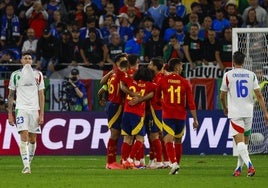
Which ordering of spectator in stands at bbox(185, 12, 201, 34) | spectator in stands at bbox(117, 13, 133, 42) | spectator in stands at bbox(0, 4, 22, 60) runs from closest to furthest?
spectator in stands at bbox(185, 12, 201, 34)
spectator in stands at bbox(117, 13, 133, 42)
spectator in stands at bbox(0, 4, 22, 60)

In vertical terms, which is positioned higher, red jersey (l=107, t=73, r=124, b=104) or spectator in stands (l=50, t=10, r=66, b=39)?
spectator in stands (l=50, t=10, r=66, b=39)

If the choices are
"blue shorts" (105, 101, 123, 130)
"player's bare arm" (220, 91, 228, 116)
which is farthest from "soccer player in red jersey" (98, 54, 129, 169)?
"player's bare arm" (220, 91, 228, 116)

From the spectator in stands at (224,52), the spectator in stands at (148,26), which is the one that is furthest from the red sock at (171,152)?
the spectator in stands at (148,26)

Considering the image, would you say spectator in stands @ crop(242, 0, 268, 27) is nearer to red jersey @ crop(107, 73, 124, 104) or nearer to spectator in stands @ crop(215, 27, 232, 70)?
spectator in stands @ crop(215, 27, 232, 70)

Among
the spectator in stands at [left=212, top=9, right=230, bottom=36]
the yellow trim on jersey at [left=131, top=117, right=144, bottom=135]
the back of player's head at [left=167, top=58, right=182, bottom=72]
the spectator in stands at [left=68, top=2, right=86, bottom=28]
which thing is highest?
the spectator in stands at [left=68, top=2, right=86, bottom=28]

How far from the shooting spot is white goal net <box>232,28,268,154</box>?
29422 mm

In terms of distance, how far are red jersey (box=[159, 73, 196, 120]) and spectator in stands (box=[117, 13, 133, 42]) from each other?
11234 mm

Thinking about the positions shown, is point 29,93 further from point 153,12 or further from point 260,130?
point 153,12

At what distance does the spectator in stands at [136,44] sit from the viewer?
3231 cm

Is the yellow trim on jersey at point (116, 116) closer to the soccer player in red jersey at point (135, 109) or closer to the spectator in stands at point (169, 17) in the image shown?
the soccer player in red jersey at point (135, 109)

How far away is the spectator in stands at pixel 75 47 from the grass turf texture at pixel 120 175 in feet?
17.7

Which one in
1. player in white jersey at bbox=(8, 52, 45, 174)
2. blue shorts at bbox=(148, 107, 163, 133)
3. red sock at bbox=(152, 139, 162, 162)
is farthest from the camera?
blue shorts at bbox=(148, 107, 163, 133)

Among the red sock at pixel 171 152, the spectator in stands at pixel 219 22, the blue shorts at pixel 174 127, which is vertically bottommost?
the red sock at pixel 171 152

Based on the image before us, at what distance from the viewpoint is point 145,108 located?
24.2 metres
